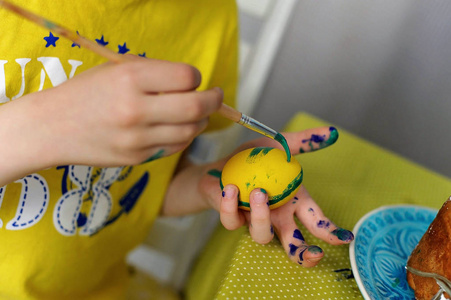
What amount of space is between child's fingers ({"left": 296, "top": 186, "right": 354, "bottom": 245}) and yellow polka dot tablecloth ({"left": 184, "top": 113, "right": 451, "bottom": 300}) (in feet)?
0.12

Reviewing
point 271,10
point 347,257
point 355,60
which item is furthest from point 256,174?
point 355,60

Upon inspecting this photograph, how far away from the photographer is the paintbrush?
31 centimetres

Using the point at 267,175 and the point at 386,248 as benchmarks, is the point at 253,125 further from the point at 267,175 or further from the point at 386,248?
the point at 386,248

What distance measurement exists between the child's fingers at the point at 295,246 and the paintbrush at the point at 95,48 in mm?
77

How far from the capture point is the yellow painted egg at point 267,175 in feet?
1.43

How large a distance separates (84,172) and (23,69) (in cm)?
Result: 15

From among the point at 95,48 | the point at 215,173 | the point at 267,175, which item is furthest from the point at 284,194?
the point at 95,48

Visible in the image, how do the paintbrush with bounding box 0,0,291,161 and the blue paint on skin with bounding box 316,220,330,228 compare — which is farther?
the blue paint on skin with bounding box 316,220,330,228

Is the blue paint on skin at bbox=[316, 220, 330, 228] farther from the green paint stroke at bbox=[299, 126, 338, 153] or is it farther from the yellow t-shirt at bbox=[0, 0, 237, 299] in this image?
the yellow t-shirt at bbox=[0, 0, 237, 299]

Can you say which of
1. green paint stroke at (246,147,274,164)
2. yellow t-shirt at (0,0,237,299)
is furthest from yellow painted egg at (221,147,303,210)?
yellow t-shirt at (0,0,237,299)

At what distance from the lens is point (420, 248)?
0.44m

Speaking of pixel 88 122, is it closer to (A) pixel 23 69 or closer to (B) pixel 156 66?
(B) pixel 156 66

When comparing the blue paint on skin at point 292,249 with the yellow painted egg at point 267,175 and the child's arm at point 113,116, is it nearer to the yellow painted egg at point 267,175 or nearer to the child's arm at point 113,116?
the yellow painted egg at point 267,175

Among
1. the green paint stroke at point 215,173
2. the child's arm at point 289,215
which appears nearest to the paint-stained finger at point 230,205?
the child's arm at point 289,215
